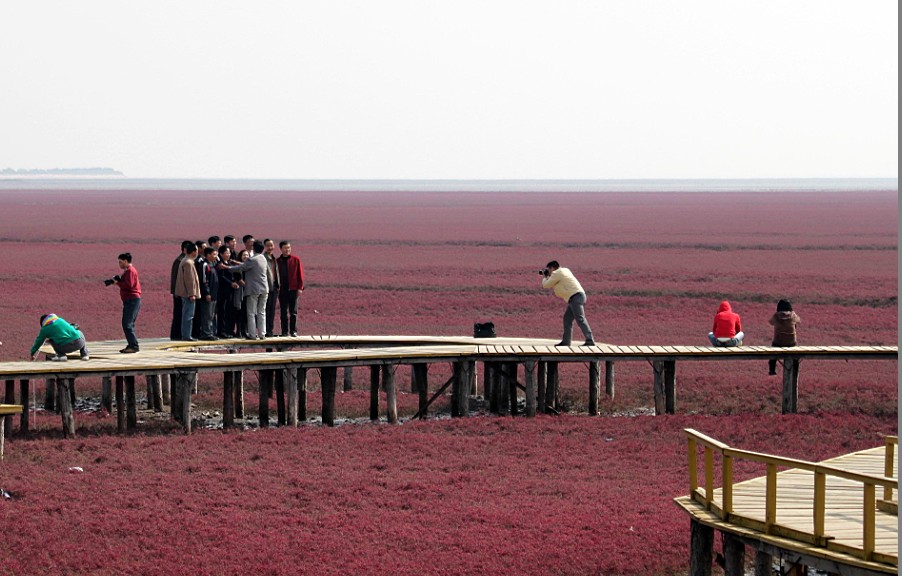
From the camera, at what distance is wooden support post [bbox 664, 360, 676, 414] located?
2394cm

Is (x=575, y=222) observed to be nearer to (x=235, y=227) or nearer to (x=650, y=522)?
(x=235, y=227)

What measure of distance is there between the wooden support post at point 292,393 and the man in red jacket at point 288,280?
243 cm

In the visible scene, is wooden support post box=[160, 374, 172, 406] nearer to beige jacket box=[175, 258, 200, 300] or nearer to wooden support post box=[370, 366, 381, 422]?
beige jacket box=[175, 258, 200, 300]

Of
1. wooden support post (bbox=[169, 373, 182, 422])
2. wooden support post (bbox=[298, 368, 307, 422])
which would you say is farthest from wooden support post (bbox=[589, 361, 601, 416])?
wooden support post (bbox=[169, 373, 182, 422])

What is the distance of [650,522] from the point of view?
1653 centimetres

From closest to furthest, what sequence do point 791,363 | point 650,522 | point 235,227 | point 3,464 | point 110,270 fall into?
1. point 650,522
2. point 3,464
3. point 791,363
4. point 110,270
5. point 235,227

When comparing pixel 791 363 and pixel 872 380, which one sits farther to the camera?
pixel 872 380

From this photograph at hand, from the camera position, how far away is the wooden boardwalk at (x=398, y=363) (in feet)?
71.3

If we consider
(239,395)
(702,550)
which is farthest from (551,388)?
(702,550)

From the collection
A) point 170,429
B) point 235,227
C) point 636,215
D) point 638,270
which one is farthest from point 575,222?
point 170,429

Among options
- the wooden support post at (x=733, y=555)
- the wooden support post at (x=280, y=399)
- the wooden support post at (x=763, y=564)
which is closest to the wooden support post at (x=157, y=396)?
the wooden support post at (x=280, y=399)

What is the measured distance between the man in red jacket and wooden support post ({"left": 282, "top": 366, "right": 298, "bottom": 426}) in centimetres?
243

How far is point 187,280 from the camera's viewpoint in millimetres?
23234

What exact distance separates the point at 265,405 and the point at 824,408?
9592mm
